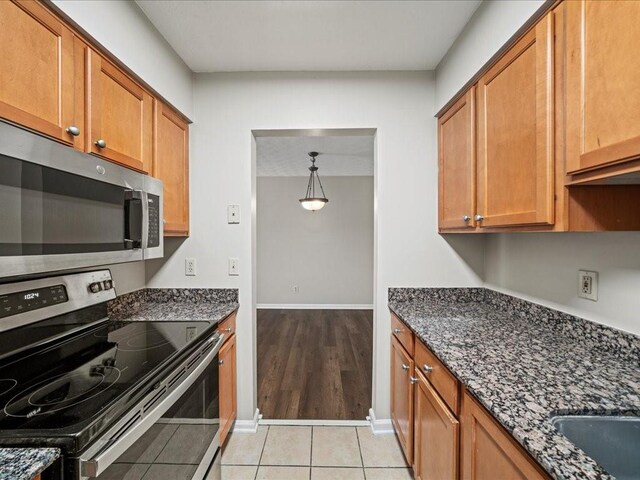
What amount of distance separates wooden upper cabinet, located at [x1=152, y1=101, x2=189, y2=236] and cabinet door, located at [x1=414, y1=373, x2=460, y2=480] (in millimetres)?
1634

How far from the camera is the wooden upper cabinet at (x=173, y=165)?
180 cm

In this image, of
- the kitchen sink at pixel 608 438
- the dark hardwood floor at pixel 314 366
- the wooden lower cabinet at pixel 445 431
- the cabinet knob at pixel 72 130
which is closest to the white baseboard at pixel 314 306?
the dark hardwood floor at pixel 314 366

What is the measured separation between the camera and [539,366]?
1066mm

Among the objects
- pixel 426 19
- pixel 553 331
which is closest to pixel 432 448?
pixel 553 331

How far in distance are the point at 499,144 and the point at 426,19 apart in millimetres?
780

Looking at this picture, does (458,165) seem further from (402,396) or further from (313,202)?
(313,202)

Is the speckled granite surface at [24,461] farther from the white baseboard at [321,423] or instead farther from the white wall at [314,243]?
the white wall at [314,243]

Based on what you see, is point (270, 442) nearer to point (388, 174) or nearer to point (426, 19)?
point (388, 174)

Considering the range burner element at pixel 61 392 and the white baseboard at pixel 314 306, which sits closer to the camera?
the range burner element at pixel 61 392

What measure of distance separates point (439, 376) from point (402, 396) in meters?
0.64

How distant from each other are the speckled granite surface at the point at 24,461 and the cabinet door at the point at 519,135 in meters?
1.52

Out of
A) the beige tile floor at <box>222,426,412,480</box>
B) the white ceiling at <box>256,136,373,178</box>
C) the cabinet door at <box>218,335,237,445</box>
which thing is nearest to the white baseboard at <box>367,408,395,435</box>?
the beige tile floor at <box>222,426,412,480</box>

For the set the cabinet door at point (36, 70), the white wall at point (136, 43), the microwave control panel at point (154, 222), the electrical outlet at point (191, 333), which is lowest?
the electrical outlet at point (191, 333)

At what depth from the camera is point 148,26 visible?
1615 mm
